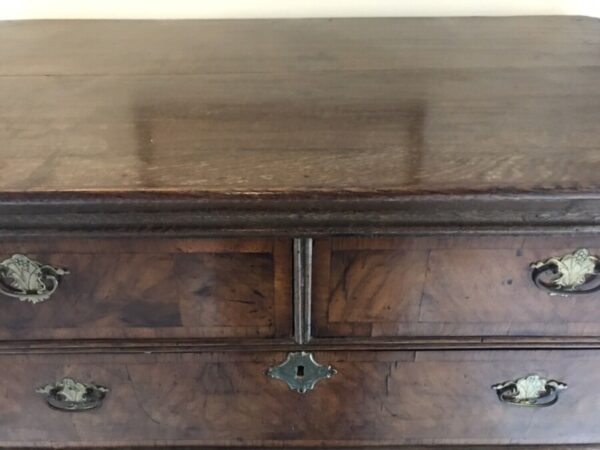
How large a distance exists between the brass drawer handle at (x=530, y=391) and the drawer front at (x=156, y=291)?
30 cm

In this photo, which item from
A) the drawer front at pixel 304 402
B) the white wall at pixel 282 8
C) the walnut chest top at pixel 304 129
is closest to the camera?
the walnut chest top at pixel 304 129

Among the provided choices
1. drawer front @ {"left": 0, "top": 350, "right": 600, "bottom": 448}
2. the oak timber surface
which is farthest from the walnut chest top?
drawer front @ {"left": 0, "top": 350, "right": 600, "bottom": 448}

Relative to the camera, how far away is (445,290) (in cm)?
76

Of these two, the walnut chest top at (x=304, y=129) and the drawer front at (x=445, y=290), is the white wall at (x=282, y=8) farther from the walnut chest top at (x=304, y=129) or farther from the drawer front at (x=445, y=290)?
the drawer front at (x=445, y=290)

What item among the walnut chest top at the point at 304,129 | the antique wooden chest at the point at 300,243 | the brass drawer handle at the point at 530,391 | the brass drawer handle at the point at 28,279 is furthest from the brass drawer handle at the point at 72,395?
the brass drawer handle at the point at 530,391

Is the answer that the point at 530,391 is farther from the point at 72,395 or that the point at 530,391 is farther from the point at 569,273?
the point at 72,395

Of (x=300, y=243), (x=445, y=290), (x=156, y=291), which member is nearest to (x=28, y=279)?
(x=156, y=291)

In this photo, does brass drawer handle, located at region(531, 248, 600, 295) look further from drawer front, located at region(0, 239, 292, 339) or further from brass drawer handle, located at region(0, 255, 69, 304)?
brass drawer handle, located at region(0, 255, 69, 304)

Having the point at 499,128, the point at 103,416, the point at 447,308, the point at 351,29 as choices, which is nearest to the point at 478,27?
the point at 351,29

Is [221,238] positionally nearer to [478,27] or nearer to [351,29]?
[351,29]

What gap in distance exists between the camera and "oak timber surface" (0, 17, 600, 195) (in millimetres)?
670

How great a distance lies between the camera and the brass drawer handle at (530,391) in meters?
0.87

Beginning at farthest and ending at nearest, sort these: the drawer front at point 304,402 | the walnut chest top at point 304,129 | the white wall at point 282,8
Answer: the white wall at point 282,8
the drawer front at point 304,402
the walnut chest top at point 304,129

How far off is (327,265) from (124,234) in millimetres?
219
